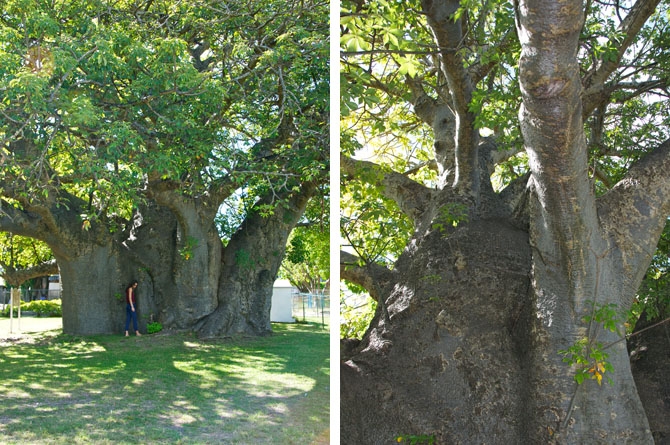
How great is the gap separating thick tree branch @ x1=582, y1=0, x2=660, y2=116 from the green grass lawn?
4.71 ft

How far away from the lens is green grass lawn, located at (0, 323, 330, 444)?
6.88 ft

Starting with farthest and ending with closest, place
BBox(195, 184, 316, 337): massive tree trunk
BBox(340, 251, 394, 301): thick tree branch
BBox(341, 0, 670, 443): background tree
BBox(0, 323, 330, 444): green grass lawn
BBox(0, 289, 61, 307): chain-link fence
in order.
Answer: BBox(195, 184, 316, 337): massive tree trunk < BBox(340, 251, 394, 301): thick tree branch < BBox(0, 289, 61, 307): chain-link fence < BBox(0, 323, 330, 444): green grass lawn < BBox(341, 0, 670, 443): background tree

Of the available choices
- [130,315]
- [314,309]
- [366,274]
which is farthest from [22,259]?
[366,274]

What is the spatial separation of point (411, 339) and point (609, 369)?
61 cm

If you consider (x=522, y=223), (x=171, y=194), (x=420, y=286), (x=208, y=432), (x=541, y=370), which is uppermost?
(x=171, y=194)

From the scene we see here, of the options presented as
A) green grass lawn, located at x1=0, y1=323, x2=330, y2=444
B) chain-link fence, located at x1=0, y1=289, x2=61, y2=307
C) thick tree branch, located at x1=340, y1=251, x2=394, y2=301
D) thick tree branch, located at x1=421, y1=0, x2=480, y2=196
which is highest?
thick tree branch, located at x1=421, y1=0, x2=480, y2=196

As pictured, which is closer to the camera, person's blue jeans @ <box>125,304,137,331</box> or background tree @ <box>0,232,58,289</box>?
background tree @ <box>0,232,58,289</box>

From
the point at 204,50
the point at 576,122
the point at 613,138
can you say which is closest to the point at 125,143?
the point at 204,50

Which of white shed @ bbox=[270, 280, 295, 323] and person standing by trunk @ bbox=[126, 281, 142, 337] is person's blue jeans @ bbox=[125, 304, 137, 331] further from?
white shed @ bbox=[270, 280, 295, 323]

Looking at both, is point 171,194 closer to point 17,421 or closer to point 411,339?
point 17,421

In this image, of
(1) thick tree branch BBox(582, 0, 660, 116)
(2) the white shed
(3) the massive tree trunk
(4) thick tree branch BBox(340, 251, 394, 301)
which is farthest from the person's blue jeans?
(1) thick tree branch BBox(582, 0, 660, 116)

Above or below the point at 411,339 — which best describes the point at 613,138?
above

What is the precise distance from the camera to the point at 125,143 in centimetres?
239

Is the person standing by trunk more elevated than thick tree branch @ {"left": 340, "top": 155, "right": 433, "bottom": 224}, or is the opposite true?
thick tree branch @ {"left": 340, "top": 155, "right": 433, "bottom": 224}
